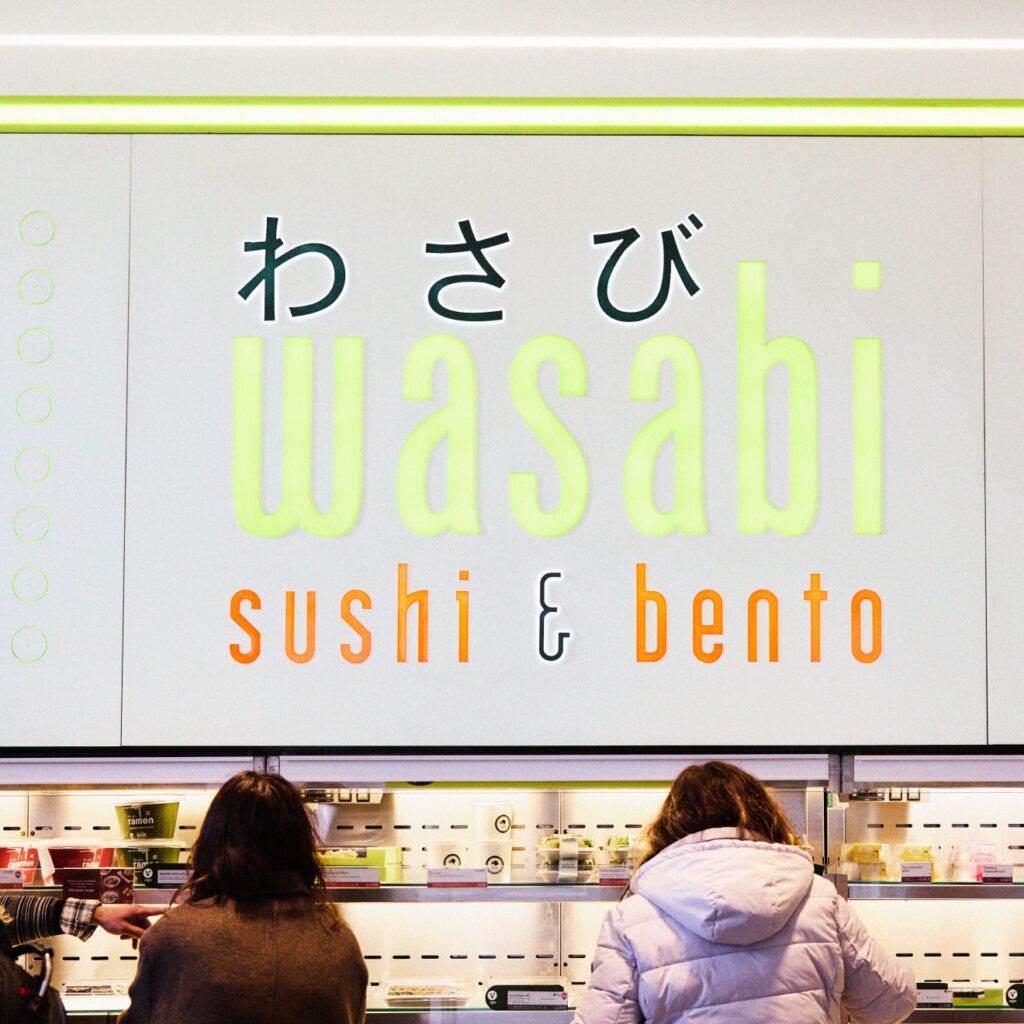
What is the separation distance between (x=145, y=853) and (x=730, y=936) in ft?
5.67

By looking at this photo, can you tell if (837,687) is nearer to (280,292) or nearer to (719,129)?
(719,129)

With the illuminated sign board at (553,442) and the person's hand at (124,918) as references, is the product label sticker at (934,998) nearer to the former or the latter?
the illuminated sign board at (553,442)

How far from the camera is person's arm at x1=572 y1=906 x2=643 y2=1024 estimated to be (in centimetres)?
267

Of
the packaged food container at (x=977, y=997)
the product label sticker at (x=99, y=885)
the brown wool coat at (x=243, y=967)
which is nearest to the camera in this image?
the brown wool coat at (x=243, y=967)

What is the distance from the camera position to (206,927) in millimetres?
2551

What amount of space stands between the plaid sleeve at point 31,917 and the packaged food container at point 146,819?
A: 1.14 ft

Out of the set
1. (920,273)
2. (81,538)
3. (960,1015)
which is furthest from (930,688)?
(81,538)

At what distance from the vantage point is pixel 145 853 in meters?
3.56

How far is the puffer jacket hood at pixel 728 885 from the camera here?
257cm

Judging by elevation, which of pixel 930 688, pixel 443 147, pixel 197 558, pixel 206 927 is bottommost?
pixel 206 927

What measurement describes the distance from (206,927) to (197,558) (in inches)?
50.3

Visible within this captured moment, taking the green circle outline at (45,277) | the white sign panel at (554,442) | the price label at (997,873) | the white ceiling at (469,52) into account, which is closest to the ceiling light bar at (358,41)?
the white ceiling at (469,52)

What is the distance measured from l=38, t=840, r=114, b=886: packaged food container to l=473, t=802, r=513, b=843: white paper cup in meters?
0.99

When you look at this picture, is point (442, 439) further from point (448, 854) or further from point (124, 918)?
point (124, 918)
